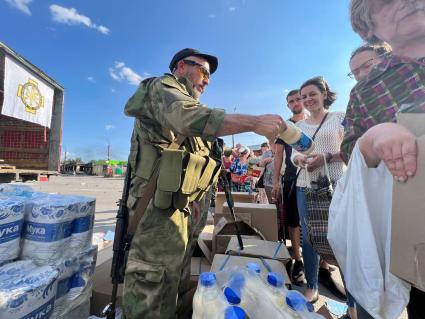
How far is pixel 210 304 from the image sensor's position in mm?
765

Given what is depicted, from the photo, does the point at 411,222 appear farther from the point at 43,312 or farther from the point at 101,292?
the point at 101,292

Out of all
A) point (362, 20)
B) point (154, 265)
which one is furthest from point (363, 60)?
point (154, 265)

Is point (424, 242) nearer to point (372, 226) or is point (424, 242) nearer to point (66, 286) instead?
point (372, 226)

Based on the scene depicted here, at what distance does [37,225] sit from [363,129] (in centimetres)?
143

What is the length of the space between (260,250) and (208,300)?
783 millimetres

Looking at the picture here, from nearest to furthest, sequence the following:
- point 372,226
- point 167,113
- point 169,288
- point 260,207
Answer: point 372,226, point 167,113, point 169,288, point 260,207

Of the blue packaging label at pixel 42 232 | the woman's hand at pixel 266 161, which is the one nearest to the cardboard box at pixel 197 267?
the blue packaging label at pixel 42 232

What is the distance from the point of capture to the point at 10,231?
1.05 metres

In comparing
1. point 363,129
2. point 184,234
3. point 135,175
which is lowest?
point 184,234

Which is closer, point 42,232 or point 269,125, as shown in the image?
point 269,125

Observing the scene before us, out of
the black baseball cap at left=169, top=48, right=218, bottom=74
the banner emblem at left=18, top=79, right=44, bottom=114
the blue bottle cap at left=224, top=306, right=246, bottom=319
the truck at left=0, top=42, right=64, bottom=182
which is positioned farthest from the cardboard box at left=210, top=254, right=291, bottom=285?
the banner emblem at left=18, top=79, right=44, bottom=114

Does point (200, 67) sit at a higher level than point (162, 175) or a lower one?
higher

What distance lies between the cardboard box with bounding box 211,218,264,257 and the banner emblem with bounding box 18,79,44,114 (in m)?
4.82

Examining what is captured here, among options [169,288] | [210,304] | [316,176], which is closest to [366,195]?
[210,304]
